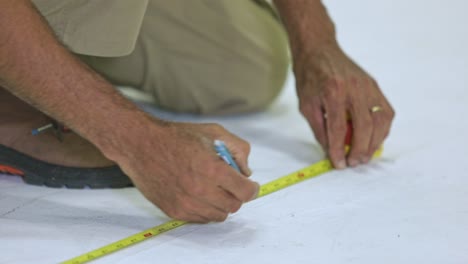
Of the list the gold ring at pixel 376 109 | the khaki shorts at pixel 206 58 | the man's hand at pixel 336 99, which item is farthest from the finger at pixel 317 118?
the khaki shorts at pixel 206 58

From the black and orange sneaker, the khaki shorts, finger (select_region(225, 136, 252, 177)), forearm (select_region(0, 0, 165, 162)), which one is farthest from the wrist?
the khaki shorts

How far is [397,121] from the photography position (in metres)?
1.96

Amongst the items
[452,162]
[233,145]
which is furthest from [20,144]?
[452,162]

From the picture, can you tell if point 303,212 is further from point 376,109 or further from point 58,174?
point 58,174

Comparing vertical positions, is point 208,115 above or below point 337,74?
below

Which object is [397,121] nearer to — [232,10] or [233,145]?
[232,10]

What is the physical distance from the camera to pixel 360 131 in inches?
64.3

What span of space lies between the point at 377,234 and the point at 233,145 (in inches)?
11.7

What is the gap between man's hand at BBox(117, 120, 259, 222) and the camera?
125 centimetres

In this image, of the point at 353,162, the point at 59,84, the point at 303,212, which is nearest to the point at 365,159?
the point at 353,162

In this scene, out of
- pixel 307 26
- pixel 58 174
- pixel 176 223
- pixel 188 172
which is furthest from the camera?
pixel 307 26

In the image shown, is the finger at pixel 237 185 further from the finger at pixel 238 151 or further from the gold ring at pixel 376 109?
the gold ring at pixel 376 109

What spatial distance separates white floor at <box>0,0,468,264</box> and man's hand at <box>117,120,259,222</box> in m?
0.07

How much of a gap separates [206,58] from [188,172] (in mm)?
697
